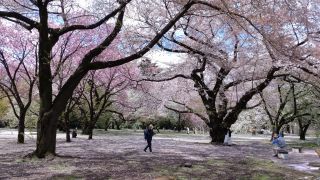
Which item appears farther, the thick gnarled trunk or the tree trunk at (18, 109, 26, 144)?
the thick gnarled trunk

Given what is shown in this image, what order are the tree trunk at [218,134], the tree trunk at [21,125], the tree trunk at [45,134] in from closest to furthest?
the tree trunk at [45,134] → the tree trunk at [21,125] → the tree trunk at [218,134]

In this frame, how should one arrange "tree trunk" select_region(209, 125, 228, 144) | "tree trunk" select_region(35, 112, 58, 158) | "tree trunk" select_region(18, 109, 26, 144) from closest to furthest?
"tree trunk" select_region(35, 112, 58, 158) → "tree trunk" select_region(18, 109, 26, 144) → "tree trunk" select_region(209, 125, 228, 144)

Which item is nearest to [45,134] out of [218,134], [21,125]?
[21,125]

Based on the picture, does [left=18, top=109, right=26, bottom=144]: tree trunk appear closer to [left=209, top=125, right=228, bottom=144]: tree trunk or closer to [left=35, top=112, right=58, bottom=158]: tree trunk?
[left=35, top=112, right=58, bottom=158]: tree trunk

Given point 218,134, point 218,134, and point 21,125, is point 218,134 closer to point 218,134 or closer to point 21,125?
point 218,134

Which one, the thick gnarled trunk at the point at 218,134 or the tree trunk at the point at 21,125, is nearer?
the tree trunk at the point at 21,125

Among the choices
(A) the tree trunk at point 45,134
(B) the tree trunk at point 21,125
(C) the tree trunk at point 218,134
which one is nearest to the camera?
(A) the tree trunk at point 45,134

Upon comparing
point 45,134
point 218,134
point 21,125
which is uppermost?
point 21,125

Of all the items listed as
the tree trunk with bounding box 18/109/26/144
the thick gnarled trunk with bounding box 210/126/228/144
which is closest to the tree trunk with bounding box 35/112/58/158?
the tree trunk with bounding box 18/109/26/144

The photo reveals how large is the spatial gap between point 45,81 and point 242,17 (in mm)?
7760

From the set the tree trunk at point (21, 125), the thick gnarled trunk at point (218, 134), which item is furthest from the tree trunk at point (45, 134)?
the thick gnarled trunk at point (218, 134)

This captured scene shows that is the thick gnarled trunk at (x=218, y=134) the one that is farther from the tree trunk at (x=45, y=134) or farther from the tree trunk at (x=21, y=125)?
the tree trunk at (x=45, y=134)

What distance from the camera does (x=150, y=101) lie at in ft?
120

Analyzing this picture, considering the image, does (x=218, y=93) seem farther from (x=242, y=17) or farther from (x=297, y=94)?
(x=242, y=17)
